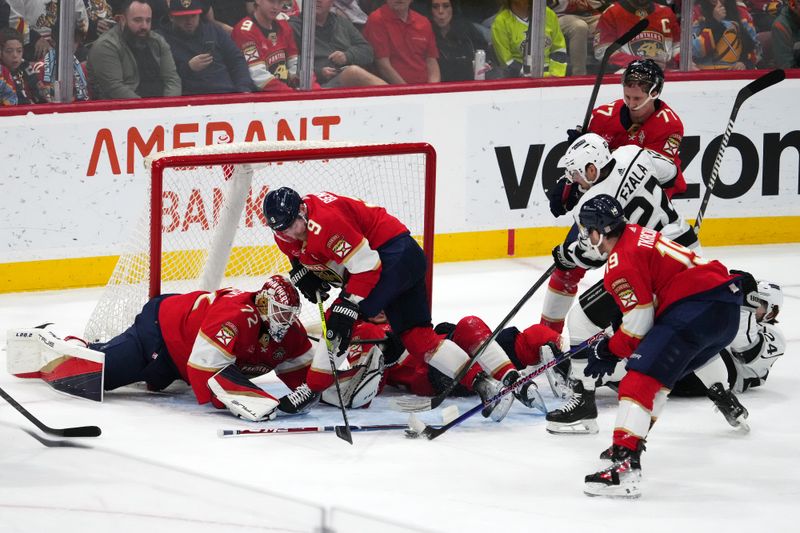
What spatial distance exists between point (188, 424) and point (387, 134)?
2.99 m

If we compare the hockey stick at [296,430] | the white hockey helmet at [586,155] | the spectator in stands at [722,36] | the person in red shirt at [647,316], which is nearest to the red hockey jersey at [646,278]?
the person in red shirt at [647,316]

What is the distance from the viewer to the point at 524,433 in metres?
5.13

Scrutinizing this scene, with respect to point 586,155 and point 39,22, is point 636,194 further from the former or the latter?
point 39,22

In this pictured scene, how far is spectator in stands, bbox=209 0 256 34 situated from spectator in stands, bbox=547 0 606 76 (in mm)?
1828

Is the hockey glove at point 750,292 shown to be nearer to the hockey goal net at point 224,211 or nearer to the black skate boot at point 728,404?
the black skate boot at point 728,404

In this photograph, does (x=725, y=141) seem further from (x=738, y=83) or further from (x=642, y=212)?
(x=738, y=83)

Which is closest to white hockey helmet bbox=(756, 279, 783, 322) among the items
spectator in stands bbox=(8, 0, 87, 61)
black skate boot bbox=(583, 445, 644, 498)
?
black skate boot bbox=(583, 445, 644, 498)

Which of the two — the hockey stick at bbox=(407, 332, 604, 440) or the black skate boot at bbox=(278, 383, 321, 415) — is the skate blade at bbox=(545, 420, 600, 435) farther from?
the black skate boot at bbox=(278, 383, 321, 415)

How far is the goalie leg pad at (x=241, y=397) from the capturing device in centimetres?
509

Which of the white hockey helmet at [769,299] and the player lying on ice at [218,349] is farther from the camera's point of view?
the white hockey helmet at [769,299]

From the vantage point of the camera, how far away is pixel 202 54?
7.22 meters

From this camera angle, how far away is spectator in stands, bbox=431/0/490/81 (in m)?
7.81

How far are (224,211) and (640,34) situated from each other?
3247 mm

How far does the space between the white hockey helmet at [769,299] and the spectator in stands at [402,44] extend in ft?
9.00
